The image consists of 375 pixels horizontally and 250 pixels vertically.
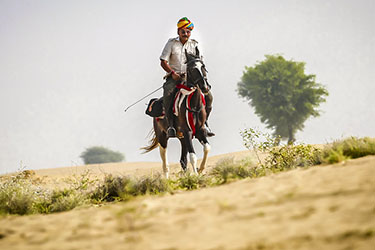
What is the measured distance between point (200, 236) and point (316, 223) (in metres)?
0.82

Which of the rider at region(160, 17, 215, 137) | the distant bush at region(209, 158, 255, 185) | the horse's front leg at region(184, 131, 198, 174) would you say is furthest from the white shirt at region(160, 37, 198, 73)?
the distant bush at region(209, 158, 255, 185)

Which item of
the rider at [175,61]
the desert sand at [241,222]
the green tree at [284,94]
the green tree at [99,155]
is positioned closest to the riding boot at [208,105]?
the rider at [175,61]

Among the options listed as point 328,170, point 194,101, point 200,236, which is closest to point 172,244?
point 200,236

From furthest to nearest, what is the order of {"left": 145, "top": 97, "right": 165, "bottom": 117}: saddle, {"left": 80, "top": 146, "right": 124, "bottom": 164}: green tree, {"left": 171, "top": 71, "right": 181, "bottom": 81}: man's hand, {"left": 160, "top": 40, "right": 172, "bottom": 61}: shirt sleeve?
{"left": 80, "top": 146, "right": 124, "bottom": 164}: green tree < {"left": 145, "top": 97, "right": 165, "bottom": 117}: saddle < {"left": 160, "top": 40, "right": 172, "bottom": 61}: shirt sleeve < {"left": 171, "top": 71, "right": 181, "bottom": 81}: man's hand

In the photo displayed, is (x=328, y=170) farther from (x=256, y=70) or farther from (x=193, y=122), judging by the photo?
(x=256, y=70)

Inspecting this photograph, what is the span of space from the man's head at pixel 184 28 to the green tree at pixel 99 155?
133ft

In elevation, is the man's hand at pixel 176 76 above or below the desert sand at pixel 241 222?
above

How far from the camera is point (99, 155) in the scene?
48.1m

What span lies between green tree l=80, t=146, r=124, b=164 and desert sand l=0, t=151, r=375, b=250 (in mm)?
44546

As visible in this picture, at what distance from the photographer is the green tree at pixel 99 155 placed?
156ft

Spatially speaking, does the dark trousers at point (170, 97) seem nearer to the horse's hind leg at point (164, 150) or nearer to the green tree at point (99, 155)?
A: the horse's hind leg at point (164, 150)

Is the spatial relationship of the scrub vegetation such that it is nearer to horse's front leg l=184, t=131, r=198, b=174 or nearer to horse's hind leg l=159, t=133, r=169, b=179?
horse's front leg l=184, t=131, r=198, b=174

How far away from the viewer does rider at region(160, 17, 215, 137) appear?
8062mm

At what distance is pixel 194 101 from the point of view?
7715mm
